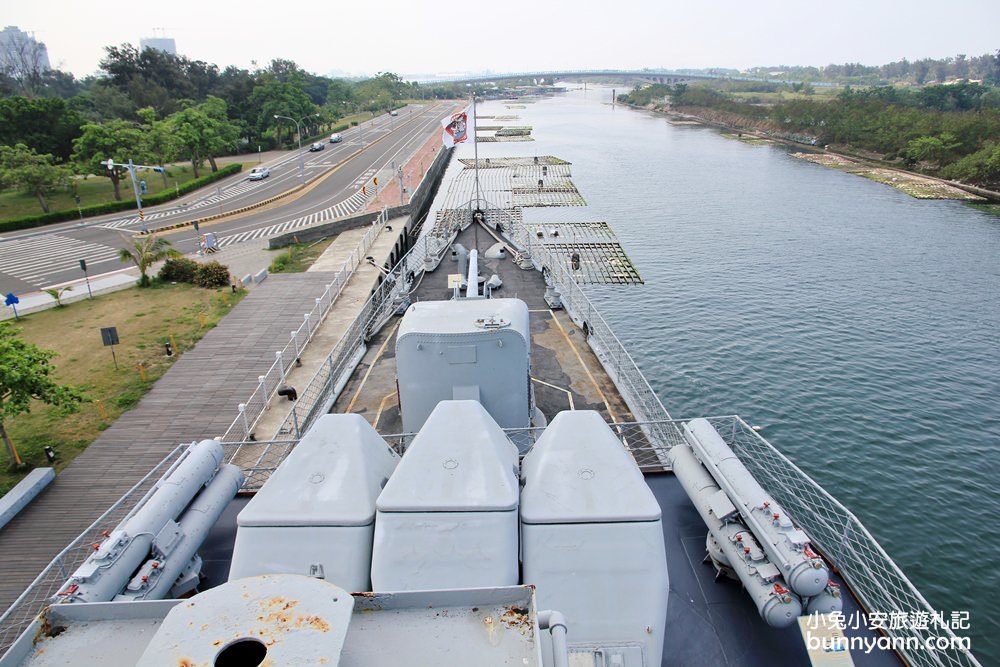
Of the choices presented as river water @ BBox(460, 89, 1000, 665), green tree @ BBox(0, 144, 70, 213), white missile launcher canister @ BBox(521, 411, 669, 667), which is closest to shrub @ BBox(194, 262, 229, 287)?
river water @ BBox(460, 89, 1000, 665)

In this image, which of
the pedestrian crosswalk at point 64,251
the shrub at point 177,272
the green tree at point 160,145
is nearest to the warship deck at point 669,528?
the shrub at point 177,272

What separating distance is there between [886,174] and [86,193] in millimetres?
101910

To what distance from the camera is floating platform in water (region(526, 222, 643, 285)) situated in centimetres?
4484

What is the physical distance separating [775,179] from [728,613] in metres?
81.9

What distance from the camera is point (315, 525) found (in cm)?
820

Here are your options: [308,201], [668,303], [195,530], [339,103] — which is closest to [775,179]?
[668,303]

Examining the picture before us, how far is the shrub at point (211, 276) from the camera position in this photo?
1593 inches

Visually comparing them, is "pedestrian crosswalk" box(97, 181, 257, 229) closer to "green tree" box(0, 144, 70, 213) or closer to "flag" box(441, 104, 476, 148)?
"green tree" box(0, 144, 70, 213)

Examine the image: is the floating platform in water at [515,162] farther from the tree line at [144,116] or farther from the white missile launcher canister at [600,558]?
the white missile launcher canister at [600,558]

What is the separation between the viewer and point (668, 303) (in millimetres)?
39375

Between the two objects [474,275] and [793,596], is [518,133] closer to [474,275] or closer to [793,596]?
[474,275]

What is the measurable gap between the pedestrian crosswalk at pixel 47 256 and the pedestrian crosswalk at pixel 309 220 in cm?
915

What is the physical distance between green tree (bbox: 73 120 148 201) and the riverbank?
8744 cm

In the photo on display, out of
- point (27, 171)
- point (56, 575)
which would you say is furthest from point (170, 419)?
point (27, 171)
